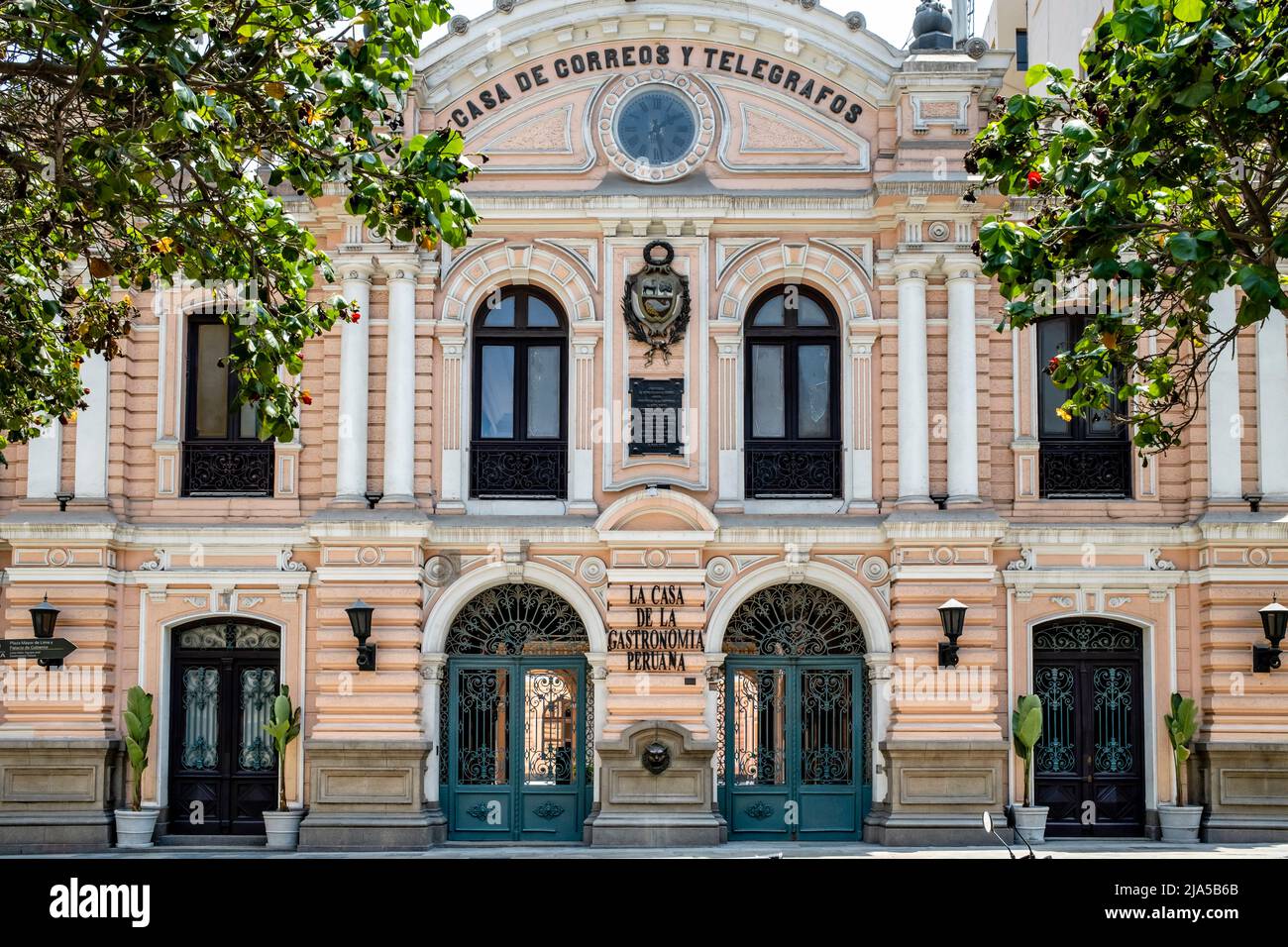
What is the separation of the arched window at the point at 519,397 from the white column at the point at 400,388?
2.69 ft

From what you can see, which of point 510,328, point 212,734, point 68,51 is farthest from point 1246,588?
point 68,51

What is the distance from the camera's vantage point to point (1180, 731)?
1955cm

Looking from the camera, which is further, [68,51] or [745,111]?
[745,111]

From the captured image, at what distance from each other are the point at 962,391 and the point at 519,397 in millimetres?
5240

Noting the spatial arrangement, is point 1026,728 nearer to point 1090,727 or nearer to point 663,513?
point 1090,727

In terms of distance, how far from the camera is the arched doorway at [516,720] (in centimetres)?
2017

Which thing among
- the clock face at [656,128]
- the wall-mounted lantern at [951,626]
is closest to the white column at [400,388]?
the clock face at [656,128]

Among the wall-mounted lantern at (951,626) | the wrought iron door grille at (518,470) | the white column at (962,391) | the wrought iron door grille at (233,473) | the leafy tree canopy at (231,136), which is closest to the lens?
the leafy tree canopy at (231,136)

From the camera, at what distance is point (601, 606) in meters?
20.1

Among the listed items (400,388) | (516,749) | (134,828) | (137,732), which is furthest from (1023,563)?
(134,828)

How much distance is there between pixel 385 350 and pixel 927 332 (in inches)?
252

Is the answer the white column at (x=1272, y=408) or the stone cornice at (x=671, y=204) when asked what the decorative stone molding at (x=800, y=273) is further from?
the white column at (x=1272, y=408)

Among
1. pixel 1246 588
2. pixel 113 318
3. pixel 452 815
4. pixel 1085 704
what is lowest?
pixel 452 815

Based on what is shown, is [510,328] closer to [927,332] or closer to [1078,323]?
[927,332]
